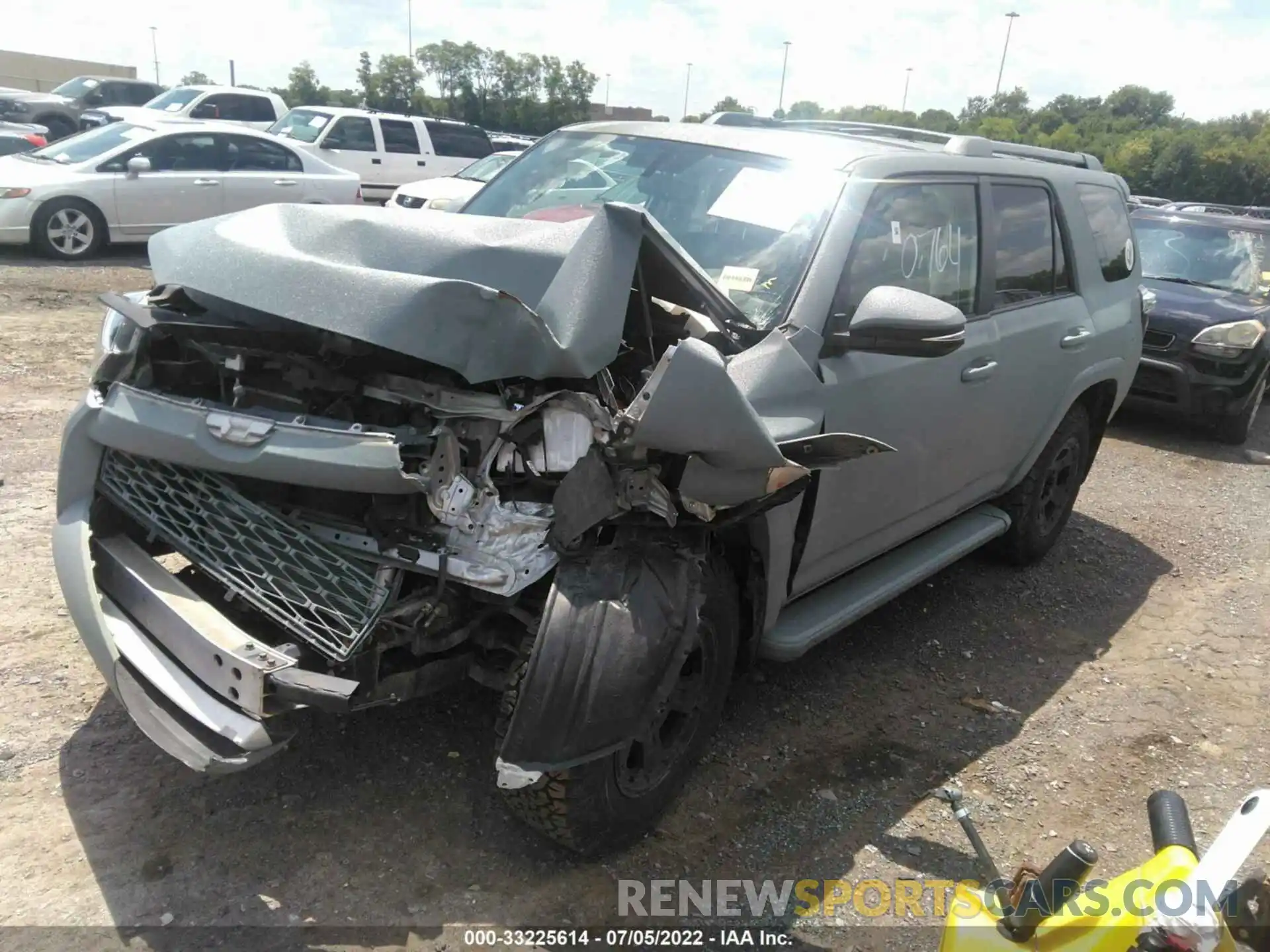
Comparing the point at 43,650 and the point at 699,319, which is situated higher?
the point at 699,319

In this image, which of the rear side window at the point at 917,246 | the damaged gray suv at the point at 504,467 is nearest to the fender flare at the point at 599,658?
the damaged gray suv at the point at 504,467

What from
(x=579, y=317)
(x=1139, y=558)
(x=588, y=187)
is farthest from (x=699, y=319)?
(x=1139, y=558)

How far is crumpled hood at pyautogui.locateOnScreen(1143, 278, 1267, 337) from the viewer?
7.86 meters

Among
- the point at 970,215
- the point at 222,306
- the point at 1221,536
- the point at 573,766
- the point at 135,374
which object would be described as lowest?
the point at 1221,536

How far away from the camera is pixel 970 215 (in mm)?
3928

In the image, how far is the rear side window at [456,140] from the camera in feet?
53.1

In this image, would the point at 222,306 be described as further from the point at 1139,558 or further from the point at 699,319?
the point at 1139,558

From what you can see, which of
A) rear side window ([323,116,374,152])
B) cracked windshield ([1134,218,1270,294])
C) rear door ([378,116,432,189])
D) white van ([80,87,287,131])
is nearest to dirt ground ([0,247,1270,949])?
cracked windshield ([1134,218,1270,294])

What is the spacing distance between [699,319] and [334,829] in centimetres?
180

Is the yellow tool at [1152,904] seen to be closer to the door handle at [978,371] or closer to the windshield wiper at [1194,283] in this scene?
the door handle at [978,371]

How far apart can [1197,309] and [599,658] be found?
7556mm

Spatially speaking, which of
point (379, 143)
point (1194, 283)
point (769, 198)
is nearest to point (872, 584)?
point (769, 198)

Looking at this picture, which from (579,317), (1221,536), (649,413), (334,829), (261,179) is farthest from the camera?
(261,179)

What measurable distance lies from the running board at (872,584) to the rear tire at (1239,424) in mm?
4652
